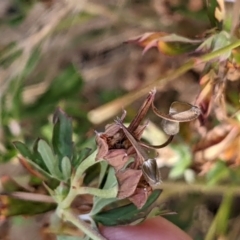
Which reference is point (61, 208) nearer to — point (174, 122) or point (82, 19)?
point (174, 122)

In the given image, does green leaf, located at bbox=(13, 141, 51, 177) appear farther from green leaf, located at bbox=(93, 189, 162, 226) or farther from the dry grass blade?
the dry grass blade

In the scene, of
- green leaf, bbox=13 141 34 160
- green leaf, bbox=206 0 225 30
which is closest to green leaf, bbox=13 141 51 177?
green leaf, bbox=13 141 34 160

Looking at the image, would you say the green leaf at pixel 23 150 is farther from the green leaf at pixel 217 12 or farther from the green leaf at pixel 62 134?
the green leaf at pixel 217 12

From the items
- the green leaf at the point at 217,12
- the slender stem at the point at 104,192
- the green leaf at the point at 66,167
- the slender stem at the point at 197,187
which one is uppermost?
the green leaf at the point at 217,12

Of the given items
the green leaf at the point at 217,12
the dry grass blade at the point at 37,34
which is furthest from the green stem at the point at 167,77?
the dry grass blade at the point at 37,34

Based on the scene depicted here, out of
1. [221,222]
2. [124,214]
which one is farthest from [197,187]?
[124,214]

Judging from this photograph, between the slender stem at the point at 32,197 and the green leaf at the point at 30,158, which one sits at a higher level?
the green leaf at the point at 30,158

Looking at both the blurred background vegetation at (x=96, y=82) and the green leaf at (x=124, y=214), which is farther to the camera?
the blurred background vegetation at (x=96, y=82)
